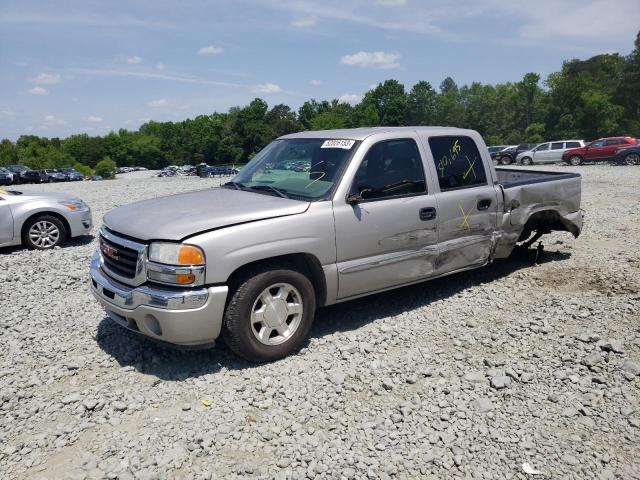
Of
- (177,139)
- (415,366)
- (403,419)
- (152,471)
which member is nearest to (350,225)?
(415,366)

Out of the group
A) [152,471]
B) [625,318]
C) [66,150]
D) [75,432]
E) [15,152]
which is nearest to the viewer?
[152,471]

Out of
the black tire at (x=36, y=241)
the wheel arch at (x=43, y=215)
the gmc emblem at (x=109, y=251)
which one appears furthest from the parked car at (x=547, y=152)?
the gmc emblem at (x=109, y=251)

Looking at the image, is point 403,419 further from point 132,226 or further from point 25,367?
point 25,367

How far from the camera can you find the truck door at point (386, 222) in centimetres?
448

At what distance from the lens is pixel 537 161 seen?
32.1 m

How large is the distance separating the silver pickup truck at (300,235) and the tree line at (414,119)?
66.9 meters

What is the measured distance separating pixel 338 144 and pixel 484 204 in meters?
1.84

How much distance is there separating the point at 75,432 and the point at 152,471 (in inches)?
30.5

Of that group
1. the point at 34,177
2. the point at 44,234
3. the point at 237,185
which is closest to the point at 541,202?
the point at 237,185

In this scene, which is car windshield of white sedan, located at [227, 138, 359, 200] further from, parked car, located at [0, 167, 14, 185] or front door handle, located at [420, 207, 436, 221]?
parked car, located at [0, 167, 14, 185]

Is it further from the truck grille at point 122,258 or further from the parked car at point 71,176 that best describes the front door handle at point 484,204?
the parked car at point 71,176

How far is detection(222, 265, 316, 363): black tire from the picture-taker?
3.89 m

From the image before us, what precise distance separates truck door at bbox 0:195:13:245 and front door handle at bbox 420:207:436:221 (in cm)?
701

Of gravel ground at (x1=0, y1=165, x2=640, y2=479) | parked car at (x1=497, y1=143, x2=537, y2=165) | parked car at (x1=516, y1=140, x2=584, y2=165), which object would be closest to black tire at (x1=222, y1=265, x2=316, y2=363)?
gravel ground at (x1=0, y1=165, x2=640, y2=479)
